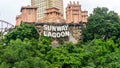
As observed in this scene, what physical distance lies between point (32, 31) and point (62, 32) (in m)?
2.74

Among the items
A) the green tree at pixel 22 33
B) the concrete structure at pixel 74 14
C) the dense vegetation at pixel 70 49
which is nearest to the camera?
the dense vegetation at pixel 70 49

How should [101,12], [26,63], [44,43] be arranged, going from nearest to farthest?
[26,63], [44,43], [101,12]

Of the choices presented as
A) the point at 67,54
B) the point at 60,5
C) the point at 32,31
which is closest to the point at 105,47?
the point at 67,54

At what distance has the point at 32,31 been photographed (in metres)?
39.7

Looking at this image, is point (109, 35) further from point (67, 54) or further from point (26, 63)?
point (26, 63)

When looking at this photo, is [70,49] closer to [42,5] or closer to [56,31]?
[56,31]

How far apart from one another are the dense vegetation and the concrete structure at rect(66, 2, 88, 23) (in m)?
1.03

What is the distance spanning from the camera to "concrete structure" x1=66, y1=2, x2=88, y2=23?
4244 cm

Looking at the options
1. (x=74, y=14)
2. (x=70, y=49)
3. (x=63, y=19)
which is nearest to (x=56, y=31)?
(x=63, y=19)

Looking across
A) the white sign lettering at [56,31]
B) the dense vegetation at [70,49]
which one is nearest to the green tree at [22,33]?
the dense vegetation at [70,49]

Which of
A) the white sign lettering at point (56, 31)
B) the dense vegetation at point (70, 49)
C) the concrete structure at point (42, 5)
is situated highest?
the concrete structure at point (42, 5)

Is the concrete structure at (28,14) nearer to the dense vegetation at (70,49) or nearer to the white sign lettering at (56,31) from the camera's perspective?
the white sign lettering at (56,31)

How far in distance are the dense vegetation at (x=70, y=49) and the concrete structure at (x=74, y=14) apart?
40.4 inches

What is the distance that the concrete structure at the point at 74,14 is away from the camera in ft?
139
